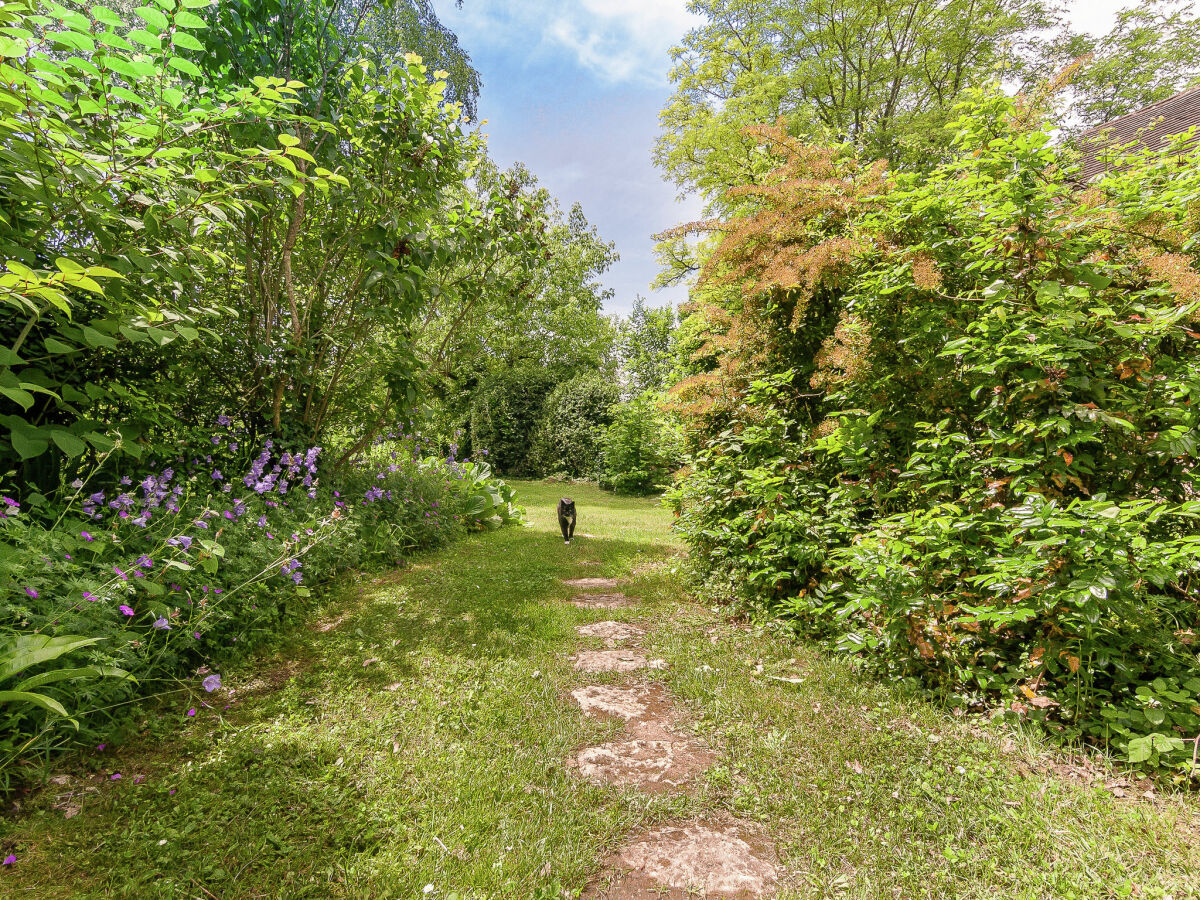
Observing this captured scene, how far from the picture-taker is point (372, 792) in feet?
5.90

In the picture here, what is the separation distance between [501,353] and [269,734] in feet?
47.5

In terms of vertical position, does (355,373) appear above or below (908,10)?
below

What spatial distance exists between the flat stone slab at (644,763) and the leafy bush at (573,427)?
1353cm

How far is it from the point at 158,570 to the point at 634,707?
2503mm

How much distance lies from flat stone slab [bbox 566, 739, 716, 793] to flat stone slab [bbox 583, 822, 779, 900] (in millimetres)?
244

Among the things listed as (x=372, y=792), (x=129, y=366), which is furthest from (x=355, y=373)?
(x=372, y=792)

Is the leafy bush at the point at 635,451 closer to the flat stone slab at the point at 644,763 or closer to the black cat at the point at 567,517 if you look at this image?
the black cat at the point at 567,517

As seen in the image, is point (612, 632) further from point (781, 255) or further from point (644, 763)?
point (781, 255)

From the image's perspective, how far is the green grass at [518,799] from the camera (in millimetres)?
1437

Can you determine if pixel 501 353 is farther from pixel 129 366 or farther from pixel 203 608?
pixel 203 608

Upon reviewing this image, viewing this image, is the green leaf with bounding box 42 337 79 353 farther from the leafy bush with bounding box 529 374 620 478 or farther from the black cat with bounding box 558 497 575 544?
the leafy bush with bounding box 529 374 620 478

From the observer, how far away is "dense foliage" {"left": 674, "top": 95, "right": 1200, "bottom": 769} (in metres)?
1.94

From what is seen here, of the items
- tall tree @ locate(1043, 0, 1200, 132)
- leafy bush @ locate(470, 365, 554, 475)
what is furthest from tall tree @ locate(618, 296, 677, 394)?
tall tree @ locate(1043, 0, 1200, 132)

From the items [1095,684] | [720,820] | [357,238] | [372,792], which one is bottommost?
[720,820]
